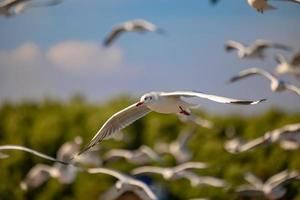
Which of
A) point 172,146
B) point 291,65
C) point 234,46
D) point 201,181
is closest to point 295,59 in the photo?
point 291,65

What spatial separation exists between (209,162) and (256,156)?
0.70 metres

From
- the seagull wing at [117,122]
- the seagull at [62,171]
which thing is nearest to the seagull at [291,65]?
the seagull at [62,171]

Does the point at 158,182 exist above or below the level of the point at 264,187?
below

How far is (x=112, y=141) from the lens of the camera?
50.3ft

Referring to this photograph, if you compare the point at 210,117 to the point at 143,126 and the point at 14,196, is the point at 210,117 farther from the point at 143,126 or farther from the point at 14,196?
the point at 14,196

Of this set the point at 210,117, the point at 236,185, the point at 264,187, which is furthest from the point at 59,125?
the point at 264,187

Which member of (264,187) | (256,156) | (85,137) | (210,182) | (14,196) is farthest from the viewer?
(85,137)

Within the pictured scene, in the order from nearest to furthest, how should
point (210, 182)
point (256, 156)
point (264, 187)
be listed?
point (264, 187) → point (210, 182) → point (256, 156)

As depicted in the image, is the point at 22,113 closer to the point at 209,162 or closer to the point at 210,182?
the point at 209,162

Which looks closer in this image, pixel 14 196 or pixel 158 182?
pixel 14 196

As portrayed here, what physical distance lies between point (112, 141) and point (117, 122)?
8.38 meters

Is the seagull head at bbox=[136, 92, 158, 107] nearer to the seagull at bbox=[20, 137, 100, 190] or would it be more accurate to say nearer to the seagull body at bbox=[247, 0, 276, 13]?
the seagull body at bbox=[247, 0, 276, 13]

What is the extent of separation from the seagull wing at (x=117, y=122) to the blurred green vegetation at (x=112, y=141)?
551 centimetres

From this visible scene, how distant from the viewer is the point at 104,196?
13.2 metres
